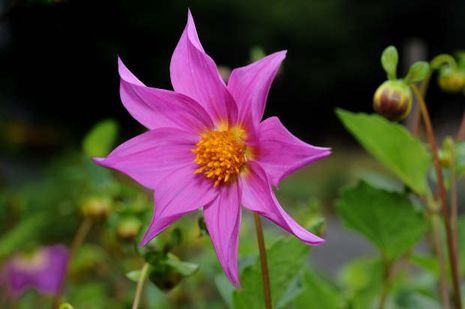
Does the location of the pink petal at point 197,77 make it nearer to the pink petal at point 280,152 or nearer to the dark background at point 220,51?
the pink petal at point 280,152

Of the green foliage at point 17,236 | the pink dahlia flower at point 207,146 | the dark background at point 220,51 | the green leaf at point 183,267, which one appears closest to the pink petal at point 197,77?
the pink dahlia flower at point 207,146

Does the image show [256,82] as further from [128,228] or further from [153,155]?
[128,228]

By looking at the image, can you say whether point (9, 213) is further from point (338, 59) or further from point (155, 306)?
point (338, 59)

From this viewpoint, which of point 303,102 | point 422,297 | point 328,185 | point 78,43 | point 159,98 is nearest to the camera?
point 159,98

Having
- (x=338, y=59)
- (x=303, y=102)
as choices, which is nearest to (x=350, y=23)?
(x=338, y=59)

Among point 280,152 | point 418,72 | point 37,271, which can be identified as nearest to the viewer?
point 280,152

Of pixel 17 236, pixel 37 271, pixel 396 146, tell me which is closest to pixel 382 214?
pixel 396 146
